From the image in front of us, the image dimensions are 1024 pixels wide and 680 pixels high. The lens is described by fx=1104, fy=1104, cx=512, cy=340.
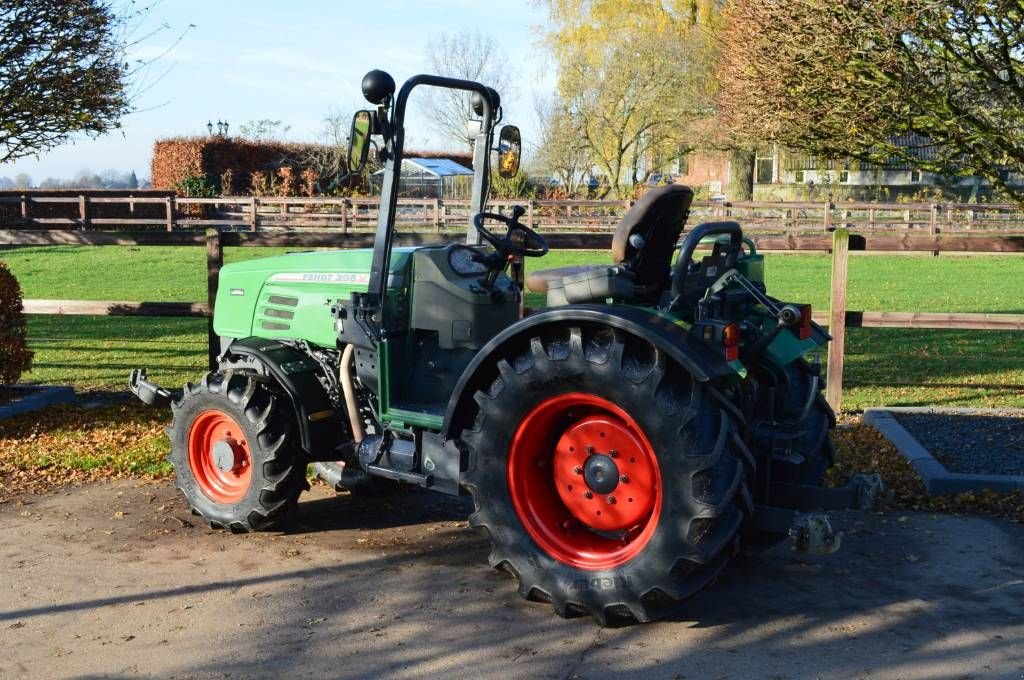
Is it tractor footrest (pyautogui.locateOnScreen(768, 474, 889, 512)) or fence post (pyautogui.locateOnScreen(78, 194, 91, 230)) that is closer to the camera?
tractor footrest (pyautogui.locateOnScreen(768, 474, 889, 512))

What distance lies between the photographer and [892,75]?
21.9ft

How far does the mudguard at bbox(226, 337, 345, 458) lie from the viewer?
519cm

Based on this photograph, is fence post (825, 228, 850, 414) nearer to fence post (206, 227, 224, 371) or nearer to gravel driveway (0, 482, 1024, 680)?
gravel driveway (0, 482, 1024, 680)

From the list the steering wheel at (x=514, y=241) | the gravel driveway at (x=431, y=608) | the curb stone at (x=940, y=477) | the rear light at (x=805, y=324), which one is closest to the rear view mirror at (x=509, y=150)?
the steering wheel at (x=514, y=241)

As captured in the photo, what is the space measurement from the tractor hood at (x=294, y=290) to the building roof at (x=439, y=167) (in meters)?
41.9

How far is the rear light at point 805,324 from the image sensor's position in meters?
4.67

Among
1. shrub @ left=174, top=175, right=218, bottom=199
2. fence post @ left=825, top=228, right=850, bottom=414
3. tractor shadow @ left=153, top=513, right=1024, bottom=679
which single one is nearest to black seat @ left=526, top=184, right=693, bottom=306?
tractor shadow @ left=153, top=513, right=1024, bottom=679

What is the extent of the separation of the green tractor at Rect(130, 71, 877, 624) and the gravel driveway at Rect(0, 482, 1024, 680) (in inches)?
9.1

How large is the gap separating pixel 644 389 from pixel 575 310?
404 mm

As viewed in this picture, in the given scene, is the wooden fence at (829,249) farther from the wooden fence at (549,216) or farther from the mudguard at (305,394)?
the wooden fence at (549,216)

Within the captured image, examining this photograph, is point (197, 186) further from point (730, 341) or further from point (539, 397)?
point (730, 341)

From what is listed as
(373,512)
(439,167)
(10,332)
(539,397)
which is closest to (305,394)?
(373,512)

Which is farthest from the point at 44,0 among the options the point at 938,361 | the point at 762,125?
the point at 938,361

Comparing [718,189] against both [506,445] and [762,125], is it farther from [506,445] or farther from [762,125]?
[506,445]
